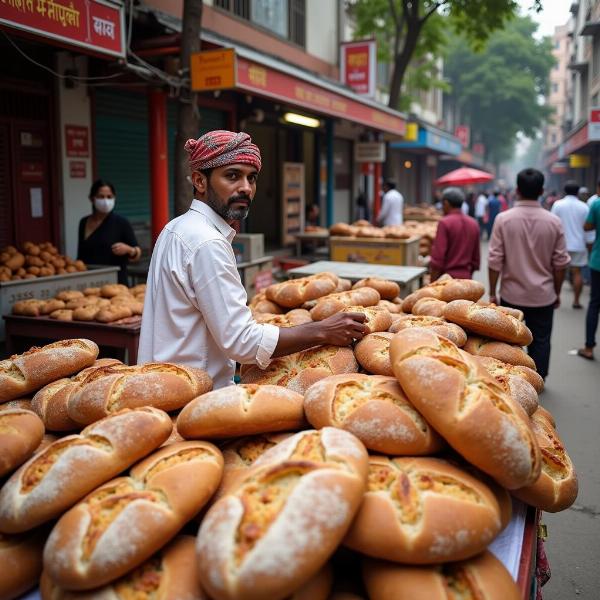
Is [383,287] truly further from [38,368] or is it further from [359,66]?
[359,66]

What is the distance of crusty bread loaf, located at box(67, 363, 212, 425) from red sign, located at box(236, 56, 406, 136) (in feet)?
18.5

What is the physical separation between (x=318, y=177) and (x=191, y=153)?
47.3 feet

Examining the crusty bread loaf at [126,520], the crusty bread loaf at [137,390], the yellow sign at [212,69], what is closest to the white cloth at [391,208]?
the yellow sign at [212,69]

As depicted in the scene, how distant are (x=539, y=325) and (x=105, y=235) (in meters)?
4.46

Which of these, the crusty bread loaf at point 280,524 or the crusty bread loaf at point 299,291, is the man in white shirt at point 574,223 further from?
the crusty bread loaf at point 280,524

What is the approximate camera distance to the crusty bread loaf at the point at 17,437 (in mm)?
1721

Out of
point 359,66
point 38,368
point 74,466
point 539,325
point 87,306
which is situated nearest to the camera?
point 74,466

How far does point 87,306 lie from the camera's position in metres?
5.26

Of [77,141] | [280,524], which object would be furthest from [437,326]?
[77,141]

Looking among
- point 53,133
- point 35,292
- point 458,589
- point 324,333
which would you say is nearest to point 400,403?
point 458,589

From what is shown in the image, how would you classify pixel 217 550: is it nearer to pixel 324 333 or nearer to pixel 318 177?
pixel 324 333

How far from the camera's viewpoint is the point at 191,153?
8.46 feet

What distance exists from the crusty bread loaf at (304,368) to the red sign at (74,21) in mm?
3788

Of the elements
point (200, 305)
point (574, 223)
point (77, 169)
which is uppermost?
point (77, 169)
